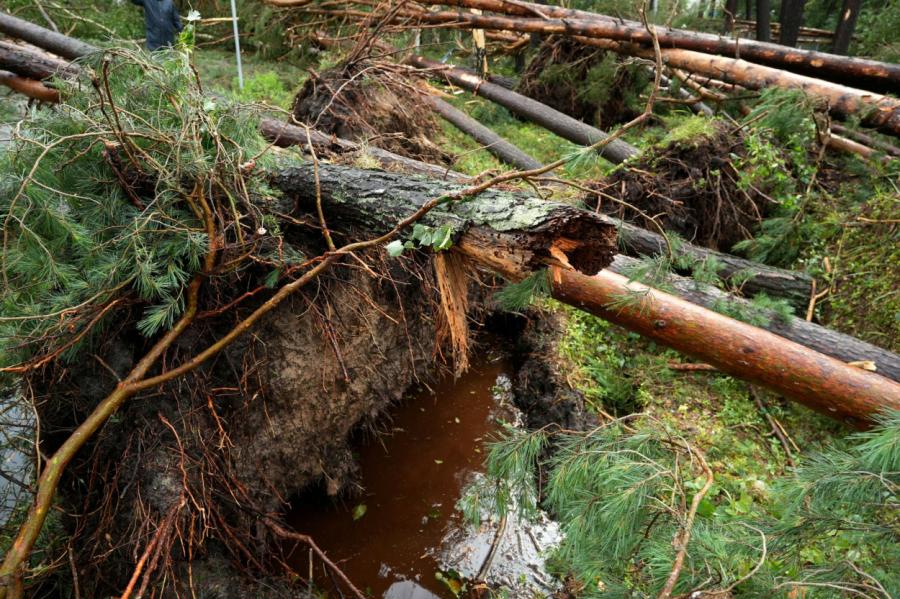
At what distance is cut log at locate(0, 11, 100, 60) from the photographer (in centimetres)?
493

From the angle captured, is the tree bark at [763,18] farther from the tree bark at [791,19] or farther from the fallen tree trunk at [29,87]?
the fallen tree trunk at [29,87]

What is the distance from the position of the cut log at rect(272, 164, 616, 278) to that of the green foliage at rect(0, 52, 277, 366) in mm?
524

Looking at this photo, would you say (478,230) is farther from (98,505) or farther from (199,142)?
(98,505)

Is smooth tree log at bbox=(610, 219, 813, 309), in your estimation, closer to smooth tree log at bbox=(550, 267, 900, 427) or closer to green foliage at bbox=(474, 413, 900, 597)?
smooth tree log at bbox=(550, 267, 900, 427)

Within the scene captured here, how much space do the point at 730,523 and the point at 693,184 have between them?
3.61 metres

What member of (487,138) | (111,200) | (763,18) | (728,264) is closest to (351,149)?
(111,200)

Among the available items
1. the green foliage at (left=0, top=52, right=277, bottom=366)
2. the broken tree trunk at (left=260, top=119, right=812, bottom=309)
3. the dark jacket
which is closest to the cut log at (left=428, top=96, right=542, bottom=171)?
the broken tree trunk at (left=260, top=119, right=812, bottom=309)

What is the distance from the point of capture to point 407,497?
3312mm

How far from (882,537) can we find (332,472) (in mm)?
2605

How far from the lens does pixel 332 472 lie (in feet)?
10.3

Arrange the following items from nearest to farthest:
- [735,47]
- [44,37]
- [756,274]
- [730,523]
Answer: [730,523]
[756,274]
[44,37]
[735,47]

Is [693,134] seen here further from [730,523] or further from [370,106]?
[730,523]

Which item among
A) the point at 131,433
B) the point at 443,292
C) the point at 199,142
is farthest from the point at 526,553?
the point at 199,142

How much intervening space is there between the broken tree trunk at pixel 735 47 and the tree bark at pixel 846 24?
600 centimetres
